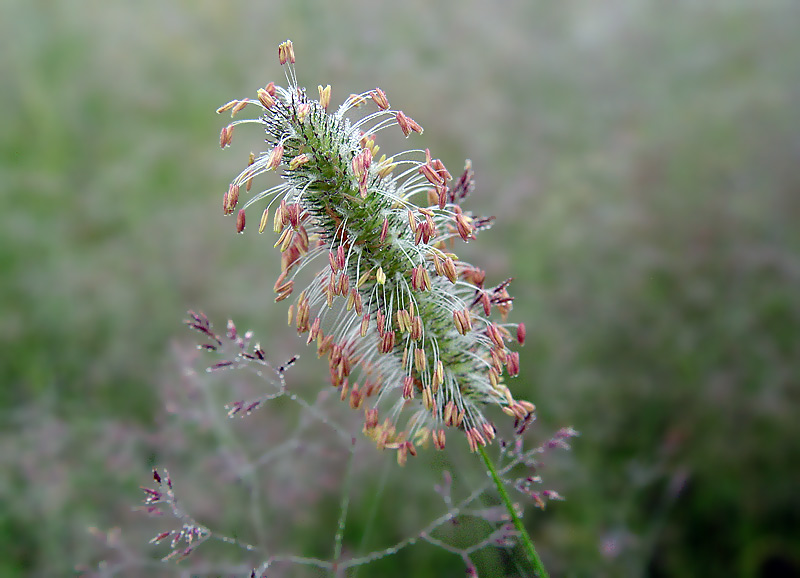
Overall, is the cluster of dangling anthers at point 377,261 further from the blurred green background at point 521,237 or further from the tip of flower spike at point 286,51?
the blurred green background at point 521,237

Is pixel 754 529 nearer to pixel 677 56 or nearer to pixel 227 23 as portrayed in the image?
pixel 677 56

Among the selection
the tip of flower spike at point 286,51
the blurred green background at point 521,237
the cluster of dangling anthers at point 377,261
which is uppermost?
the blurred green background at point 521,237

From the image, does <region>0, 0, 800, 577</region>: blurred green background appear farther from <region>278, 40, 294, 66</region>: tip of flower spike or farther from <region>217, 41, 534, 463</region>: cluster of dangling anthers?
<region>278, 40, 294, 66</region>: tip of flower spike

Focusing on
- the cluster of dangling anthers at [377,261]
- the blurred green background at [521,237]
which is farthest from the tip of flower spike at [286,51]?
the blurred green background at [521,237]

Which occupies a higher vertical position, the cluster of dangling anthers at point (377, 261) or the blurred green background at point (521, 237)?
the blurred green background at point (521, 237)

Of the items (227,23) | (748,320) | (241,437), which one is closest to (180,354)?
(241,437)

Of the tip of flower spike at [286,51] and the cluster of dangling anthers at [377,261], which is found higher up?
the tip of flower spike at [286,51]

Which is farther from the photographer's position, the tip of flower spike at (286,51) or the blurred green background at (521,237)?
the blurred green background at (521,237)
